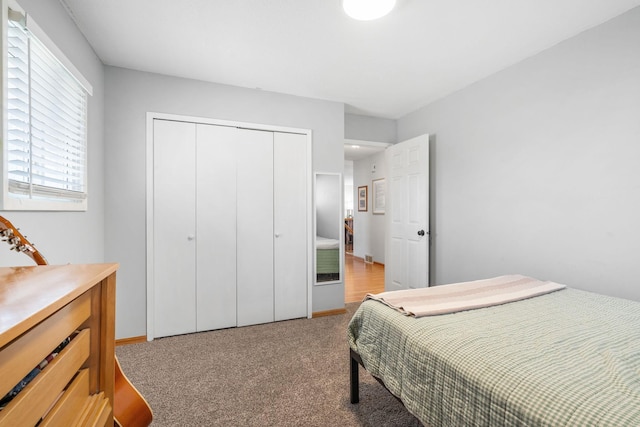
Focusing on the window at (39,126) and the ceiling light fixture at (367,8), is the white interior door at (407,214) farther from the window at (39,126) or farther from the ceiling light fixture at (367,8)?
the window at (39,126)

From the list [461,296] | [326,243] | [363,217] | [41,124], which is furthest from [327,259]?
[363,217]

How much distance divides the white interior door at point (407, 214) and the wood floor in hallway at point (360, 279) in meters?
0.43

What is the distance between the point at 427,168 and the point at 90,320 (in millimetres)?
3295

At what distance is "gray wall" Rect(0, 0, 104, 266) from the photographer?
4.80 feet

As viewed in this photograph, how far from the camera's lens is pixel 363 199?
6.32m

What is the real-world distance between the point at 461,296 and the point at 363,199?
4675mm

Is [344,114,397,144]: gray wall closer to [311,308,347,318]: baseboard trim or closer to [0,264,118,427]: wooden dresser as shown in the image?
[311,308,347,318]: baseboard trim

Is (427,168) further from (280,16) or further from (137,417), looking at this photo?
(137,417)

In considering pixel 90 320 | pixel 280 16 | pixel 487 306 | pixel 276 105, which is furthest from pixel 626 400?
pixel 276 105

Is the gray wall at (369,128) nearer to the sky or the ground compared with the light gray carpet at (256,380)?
nearer to the sky

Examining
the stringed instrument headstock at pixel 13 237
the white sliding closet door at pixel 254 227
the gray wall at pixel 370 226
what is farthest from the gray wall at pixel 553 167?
the stringed instrument headstock at pixel 13 237

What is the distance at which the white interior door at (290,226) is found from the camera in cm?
314

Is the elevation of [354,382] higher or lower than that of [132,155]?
lower

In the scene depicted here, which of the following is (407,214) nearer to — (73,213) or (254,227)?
(254,227)
